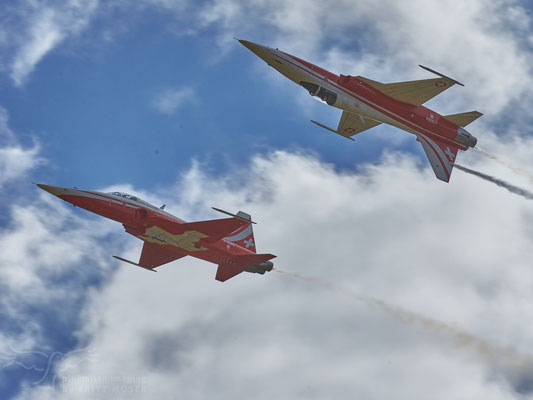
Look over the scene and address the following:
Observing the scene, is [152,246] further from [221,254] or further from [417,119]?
[417,119]

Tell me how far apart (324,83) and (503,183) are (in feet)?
53.7

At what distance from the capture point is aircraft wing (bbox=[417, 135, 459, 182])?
7875 centimetres

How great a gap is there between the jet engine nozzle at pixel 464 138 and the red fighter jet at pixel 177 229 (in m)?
16.4

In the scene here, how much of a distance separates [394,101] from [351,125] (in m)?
5.96

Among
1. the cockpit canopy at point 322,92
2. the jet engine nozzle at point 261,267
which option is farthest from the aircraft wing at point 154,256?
the cockpit canopy at point 322,92

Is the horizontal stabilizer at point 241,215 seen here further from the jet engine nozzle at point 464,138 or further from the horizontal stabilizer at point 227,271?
the jet engine nozzle at point 464,138

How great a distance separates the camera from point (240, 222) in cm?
7631

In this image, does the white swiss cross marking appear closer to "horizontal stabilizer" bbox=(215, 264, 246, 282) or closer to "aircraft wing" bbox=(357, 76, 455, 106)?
"aircraft wing" bbox=(357, 76, 455, 106)

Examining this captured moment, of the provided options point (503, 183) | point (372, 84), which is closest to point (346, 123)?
point (372, 84)

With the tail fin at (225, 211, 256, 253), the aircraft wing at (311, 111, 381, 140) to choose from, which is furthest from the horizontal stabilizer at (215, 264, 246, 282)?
the aircraft wing at (311, 111, 381, 140)

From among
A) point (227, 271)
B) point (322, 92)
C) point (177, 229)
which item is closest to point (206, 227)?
point (177, 229)

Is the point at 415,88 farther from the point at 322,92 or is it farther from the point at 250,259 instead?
the point at 250,259

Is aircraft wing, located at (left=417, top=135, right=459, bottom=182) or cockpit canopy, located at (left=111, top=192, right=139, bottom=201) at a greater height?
aircraft wing, located at (left=417, top=135, right=459, bottom=182)

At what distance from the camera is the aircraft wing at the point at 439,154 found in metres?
78.8
